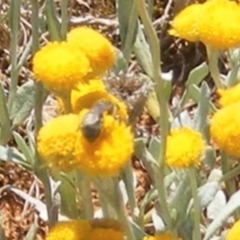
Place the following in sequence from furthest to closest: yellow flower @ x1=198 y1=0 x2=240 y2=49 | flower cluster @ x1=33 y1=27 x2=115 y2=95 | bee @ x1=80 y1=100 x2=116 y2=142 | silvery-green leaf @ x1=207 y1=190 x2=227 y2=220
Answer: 1. silvery-green leaf @ x1=207 y1=190 x2=227 y2=220
2. yellow flower @ x1=198 y1=0 x2=240 y2=49
3. flower cluster @ x1=33 y1=27 x2=115 y2=95
4. bee @ x1=80 y1=100 x2=116 y2=142

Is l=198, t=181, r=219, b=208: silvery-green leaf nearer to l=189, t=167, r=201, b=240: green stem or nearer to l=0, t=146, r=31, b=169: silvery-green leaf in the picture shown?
l=189, t=167, r=201, b=240: green stem

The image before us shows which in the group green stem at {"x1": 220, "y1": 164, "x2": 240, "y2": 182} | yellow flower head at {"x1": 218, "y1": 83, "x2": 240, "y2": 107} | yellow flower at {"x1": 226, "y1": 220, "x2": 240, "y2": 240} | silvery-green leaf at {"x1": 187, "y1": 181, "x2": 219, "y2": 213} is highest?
yellow flower head at {"x1": 218, "y1": 83, "x2": 240, "y2": 107}

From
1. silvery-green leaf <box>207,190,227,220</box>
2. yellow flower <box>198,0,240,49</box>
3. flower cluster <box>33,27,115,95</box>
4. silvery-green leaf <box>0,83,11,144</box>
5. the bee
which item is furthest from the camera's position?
silvery-green leaf <box>207,190,227,220</box>

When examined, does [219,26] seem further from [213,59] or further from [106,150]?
[106,150]

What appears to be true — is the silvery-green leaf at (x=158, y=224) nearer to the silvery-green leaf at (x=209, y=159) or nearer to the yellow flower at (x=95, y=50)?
the silvery-green leaf at (x=209, y=159)

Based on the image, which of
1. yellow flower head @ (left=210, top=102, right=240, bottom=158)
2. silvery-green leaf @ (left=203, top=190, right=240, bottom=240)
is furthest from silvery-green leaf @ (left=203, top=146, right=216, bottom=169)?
yellow flower head @ (left=210, top=102, right=240, bottom=158)

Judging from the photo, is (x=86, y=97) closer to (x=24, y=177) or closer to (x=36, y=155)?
(x=36, y=155)

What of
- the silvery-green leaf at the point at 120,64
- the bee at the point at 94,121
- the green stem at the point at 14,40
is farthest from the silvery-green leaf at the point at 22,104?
the bee at the point at 94,121
